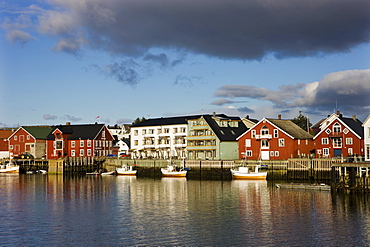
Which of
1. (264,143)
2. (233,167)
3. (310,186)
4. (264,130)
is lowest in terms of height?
(310,186)

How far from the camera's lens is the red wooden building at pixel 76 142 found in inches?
5049

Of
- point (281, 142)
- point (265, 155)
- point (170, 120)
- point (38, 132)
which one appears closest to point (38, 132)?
point (38, 132)

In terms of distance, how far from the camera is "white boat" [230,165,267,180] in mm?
88500

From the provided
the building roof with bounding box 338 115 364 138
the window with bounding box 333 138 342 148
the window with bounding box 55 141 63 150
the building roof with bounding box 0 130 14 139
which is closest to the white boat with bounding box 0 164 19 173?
the window with bounding box 55 141 63 150

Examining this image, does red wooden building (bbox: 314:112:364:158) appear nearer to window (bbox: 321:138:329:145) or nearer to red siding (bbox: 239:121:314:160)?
window (bbox: 321:138:329:145)

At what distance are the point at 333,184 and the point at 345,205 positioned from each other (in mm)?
13096

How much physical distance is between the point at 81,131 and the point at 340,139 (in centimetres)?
6953

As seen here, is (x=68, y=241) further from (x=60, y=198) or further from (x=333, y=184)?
(x=333, y=184)

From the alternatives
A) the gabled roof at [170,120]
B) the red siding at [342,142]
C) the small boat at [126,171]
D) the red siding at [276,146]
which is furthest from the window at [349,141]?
the small boat at [126,171]

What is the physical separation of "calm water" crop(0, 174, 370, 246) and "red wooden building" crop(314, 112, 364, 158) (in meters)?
28.7

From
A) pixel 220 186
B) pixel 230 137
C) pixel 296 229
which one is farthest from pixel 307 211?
pixel 230 137

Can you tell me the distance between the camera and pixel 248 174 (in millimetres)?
89188

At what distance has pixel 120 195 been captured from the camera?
66625 mm

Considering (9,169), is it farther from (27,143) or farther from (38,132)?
(38,132)
